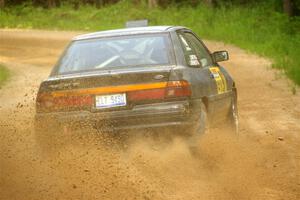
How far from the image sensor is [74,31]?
30.9m

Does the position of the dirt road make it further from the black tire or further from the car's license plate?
the car's license plate

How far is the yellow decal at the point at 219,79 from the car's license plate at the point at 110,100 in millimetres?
1667

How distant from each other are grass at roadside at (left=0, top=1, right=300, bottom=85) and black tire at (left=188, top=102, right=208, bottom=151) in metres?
7.88

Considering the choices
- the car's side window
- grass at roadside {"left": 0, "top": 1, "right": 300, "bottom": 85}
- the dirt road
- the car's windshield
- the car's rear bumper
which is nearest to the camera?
the dirt road

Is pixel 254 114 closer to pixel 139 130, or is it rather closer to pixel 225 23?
pixel 139 130

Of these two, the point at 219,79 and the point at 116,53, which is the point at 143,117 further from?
the point at 219,79

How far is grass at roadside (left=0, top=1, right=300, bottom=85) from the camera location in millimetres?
20844

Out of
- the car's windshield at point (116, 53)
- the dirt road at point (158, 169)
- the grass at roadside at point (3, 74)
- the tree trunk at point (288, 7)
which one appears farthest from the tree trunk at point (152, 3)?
the car's windshield at point (116, 53)

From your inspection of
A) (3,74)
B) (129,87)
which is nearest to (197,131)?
(129,87)

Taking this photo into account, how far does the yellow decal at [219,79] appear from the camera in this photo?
773cm

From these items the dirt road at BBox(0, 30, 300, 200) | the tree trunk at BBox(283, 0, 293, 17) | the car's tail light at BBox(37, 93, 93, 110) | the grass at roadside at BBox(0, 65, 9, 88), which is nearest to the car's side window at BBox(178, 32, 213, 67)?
the dirt road at BBox(0, 30, 300, 200)

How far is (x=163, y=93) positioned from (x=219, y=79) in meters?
1.77

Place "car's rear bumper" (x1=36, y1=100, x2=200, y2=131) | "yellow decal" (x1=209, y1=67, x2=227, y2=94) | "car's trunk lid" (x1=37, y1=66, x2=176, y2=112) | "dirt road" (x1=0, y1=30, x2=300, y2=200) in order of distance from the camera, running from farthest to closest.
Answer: "yellow decal" (x1=209, y1=67, x2=227, y2=94), "car's trunk lid" (x1=37, y1=66, x2=176, y2=112), "car's rear bumper" (x1=36, y1=100, x2=200, y2=131), "dirt road" (x1=0, y1=30, x2=300, y2=200)

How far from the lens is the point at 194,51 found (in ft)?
25.1
